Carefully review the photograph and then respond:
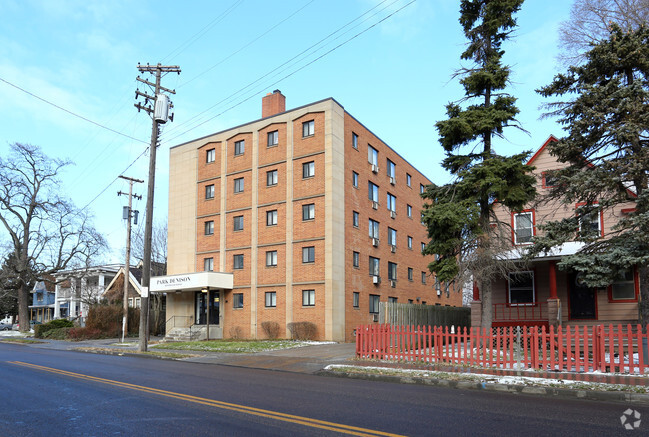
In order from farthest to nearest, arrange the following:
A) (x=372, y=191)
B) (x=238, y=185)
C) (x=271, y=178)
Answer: (x=372, y=191), (x=238, y=185), (x=271, y=178)

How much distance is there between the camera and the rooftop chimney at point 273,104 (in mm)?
36438

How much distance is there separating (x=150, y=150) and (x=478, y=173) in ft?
48.2

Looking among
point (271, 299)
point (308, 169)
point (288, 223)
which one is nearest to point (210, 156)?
point (308, 169)

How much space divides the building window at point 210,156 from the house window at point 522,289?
22455mm

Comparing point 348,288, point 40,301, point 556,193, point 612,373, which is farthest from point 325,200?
point 40,301

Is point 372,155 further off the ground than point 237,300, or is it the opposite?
point 372,155

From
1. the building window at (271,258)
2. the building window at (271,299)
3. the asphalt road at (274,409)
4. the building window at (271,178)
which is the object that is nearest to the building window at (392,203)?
the building window at (271,178)

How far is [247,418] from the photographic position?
7.47 metres

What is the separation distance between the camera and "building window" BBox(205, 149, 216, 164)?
122ft

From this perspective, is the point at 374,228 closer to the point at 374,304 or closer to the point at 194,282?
the point at 374,304

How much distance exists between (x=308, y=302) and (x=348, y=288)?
2614mm

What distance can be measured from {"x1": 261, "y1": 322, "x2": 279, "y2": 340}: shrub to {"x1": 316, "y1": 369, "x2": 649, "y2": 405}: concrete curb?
18.1 metres

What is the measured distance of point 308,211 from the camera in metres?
31.8

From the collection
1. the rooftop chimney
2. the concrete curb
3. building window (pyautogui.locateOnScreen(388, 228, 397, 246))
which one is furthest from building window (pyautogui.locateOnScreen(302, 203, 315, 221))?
the concrete curb
